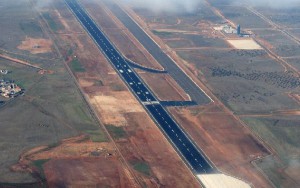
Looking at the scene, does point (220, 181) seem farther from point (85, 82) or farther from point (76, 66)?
point (76, 66)

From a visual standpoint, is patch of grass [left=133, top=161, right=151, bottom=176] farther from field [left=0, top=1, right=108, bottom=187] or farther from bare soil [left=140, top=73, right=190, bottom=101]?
bare soil [left=140, top=73, right=190, bottom=101]

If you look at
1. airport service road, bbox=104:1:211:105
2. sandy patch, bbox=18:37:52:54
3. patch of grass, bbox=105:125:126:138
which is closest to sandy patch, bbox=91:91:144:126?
patch of grass, bbox=105:125:126:138

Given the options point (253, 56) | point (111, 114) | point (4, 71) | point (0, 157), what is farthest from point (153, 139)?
point (253, 56)

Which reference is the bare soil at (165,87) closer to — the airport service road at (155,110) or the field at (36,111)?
the airport service road at (155,110)

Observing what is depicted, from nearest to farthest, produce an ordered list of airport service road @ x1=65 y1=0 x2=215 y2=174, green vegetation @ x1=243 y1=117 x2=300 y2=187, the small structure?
1. green vegetation @ x1=243 y1=117 x2=300 y2=187
2. airport service road @ x1=65 y1=0 x2=215 y2=174
3. the small structure

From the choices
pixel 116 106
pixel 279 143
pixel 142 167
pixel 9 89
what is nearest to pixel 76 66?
pixel 9 89

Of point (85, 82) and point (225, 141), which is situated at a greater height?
point (85, 82)

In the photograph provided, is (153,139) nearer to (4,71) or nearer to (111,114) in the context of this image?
(111,114)
